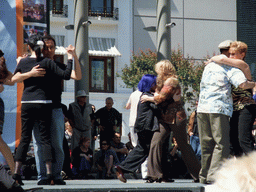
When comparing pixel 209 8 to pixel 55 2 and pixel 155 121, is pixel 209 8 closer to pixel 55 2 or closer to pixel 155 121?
pixel 55 2

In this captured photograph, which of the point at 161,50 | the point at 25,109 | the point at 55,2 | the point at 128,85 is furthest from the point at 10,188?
the point at 55,2

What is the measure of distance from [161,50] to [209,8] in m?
24.4

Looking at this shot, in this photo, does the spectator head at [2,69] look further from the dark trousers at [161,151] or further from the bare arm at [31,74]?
A: the dark trousers at [161,151]

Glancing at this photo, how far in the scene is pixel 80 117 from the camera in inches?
409

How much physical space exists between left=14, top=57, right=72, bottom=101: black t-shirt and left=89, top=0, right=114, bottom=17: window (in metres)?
26.9

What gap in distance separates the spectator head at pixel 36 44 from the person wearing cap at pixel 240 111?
2.07 metres

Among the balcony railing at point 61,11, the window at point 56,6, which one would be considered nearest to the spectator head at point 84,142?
the balcony railing at point 61,11

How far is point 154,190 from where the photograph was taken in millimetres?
5125

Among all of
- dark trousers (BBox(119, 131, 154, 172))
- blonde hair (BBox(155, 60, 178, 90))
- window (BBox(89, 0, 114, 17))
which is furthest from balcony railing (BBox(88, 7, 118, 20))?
dark trousers (BBox(119, 131, 154, 172))

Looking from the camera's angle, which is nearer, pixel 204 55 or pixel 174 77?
pixel 174 77

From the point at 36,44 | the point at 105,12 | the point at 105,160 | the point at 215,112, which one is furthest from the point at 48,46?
the point at 105,12

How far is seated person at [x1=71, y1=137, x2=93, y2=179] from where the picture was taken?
1010cm

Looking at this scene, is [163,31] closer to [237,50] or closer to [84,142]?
[84,142]

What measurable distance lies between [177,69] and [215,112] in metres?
24.1
